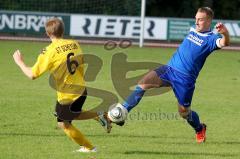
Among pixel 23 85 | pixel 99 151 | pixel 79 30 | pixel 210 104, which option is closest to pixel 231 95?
pixel 210 104

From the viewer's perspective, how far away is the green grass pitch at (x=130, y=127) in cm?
845

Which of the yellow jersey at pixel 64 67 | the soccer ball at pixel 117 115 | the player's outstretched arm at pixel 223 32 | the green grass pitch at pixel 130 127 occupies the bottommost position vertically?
the green grass pitch at pixel 130 127

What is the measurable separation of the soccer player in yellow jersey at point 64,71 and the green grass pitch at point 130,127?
45 cm

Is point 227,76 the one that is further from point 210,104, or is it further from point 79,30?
point 79,30

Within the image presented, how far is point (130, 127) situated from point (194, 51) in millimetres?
2035

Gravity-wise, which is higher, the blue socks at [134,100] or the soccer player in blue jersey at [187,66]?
Result: the soccer player in blue jersey at [187,66]

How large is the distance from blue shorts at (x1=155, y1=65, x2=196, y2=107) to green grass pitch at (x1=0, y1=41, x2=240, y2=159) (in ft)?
2.12

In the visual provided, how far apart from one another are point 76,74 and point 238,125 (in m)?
3.77

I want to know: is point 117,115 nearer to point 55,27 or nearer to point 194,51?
point 194,51

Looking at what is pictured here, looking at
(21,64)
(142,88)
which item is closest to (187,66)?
(142,88)

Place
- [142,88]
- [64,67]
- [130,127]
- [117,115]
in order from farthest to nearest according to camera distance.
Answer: [130,127] → [142,88] → [117,115] → [64,67]

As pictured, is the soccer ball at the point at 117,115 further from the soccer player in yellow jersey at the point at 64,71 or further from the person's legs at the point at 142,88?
the soccer player in yellow jersey at the point at 64,71

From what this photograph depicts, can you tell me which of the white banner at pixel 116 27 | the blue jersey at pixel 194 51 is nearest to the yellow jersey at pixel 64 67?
the blue jersey at pixel 194 51

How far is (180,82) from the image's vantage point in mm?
9016
